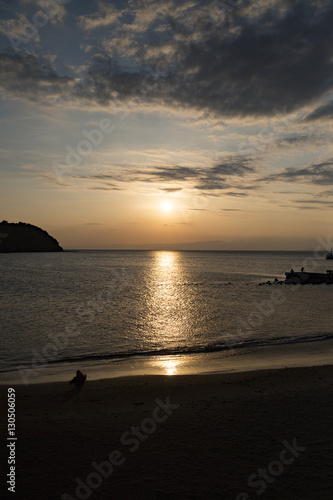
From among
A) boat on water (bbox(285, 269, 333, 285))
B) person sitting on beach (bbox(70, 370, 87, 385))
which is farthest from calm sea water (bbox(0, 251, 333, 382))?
boat on water (bbox(285, 269, 333, 285))

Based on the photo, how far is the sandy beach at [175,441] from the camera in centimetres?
708

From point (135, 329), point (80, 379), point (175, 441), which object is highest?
point (175, 441)

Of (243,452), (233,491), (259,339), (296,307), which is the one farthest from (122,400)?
(296,307)

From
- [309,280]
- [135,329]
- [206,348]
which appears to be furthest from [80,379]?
[309,280]

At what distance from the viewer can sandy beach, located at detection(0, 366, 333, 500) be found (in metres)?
7.08

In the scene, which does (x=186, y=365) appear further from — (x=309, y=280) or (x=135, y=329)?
(x=309, y=280)

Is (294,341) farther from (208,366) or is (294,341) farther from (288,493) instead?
(288,493)

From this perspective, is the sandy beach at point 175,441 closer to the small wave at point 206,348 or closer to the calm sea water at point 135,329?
the calm sea water at point 135,329

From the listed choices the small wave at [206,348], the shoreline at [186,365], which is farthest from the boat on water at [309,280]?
the shoreline at [186,365]

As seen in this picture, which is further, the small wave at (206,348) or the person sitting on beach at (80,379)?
the small wave at (206,348)

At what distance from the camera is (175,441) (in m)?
8.95

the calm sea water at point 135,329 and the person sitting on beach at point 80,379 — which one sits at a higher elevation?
the person sitting on beach at point 80,379

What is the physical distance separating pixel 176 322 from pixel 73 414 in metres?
20.3

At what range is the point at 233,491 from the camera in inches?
273
